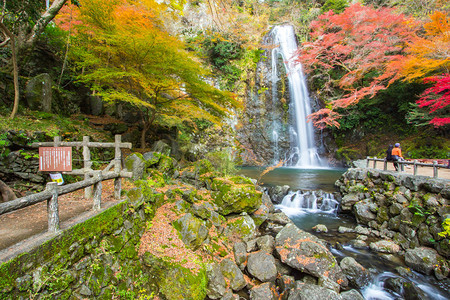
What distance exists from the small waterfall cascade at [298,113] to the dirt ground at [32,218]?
17865mm

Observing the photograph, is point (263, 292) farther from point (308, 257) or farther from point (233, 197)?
point (233, 197)

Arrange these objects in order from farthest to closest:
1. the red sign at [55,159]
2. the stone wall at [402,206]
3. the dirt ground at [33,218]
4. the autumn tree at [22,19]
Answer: the stone wall at [402,206] < the autumn tree at [22,19] < the red sign at [55,159] < the dirt ground at [33,218]

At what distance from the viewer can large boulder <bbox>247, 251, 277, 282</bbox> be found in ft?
14.2

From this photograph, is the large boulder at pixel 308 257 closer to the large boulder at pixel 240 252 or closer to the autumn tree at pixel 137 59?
the large boulder at pixel 240 252

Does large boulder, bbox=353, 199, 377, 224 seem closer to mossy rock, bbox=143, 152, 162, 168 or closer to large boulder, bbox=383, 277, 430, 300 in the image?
large boulder, bbox=383, 277, 430, 300

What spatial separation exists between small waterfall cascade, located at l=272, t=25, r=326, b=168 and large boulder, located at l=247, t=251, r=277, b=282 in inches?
609

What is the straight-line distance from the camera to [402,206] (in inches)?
256

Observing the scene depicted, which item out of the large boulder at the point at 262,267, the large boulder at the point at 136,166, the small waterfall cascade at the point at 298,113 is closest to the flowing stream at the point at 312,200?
the small waterfall cascade at the point at 298,113

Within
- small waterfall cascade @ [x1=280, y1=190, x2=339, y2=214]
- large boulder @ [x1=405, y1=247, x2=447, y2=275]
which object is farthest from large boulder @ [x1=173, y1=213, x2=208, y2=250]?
small waterfall cascade @ [x1=280, y1=190, x2=339, y2=214]

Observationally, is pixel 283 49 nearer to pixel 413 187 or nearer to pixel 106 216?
pixel 413 187

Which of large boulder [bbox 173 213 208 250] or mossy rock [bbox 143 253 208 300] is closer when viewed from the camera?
mossy rock [bbox 143 253 208 300]

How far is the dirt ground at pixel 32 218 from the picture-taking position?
2.63m

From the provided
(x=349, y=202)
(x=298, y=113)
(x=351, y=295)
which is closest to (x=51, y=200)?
(x=351, y=295)

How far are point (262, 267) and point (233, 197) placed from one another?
2187mm
